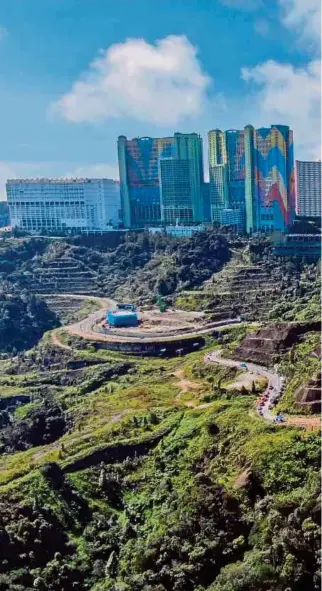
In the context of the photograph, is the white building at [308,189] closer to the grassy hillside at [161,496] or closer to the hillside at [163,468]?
the hillside at [163,468]

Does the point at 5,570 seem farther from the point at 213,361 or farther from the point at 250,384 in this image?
the point at 213,361

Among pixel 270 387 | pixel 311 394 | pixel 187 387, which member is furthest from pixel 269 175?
pixel 311 394

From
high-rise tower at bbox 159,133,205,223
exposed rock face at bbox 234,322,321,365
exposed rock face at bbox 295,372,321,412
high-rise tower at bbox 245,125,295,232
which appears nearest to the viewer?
exposed rock face at bbox 295,372,321,412

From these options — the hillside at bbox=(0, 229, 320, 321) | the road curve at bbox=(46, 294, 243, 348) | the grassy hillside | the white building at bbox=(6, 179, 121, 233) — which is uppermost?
the white building at bbox=(6, 179, 121, 233)

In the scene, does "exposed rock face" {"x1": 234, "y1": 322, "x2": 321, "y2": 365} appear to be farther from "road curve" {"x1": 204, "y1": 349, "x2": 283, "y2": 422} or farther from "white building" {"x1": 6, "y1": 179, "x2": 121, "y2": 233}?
"white building" {"x1": 6, "y1": 179, "x2": 121, "y2": 233}

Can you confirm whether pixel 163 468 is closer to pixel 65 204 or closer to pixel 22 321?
pixel 22 321

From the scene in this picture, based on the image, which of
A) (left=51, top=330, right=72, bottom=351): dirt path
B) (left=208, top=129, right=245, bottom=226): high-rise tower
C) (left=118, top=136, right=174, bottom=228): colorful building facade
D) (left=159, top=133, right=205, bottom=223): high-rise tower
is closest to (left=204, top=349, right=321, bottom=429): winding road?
(left=51, top=330, right=72, bottom=351): dirt path
